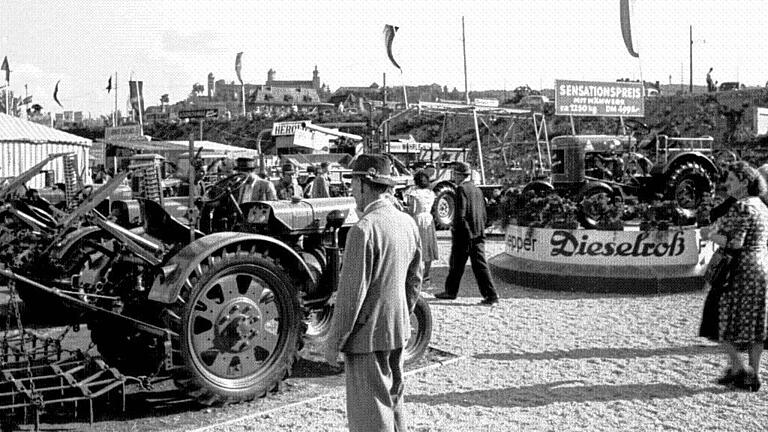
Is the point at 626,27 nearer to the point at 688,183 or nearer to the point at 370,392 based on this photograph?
the point at 688,183

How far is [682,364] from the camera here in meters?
6.56

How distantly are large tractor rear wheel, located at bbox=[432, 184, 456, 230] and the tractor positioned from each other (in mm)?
11799

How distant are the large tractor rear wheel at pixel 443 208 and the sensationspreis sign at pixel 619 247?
306 inches

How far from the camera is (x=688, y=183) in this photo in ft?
56.9

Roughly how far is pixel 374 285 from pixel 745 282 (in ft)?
10.8

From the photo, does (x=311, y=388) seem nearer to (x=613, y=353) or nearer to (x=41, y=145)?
(x=613, y=353)

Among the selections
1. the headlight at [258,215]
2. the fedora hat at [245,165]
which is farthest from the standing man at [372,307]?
the fedora hat at [245,165]

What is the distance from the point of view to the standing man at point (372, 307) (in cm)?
368

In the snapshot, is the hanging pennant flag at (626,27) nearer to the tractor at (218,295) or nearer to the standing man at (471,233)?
the standing man at (471,233)

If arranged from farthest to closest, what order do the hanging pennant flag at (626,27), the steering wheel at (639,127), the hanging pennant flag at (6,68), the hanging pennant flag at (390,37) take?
the hanging pennant flag at (6,68), the hanging pennant flag at (390,37), the steering wheel at (639,127), the hanging pennant flag at (626,27)

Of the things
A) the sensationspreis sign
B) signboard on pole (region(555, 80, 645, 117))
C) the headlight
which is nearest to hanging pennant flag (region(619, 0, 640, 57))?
signboard on pole (region(555, 80, 645, 117))

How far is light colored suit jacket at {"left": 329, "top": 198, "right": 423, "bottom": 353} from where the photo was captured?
12.0 feet

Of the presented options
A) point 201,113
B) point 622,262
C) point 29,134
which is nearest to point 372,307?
point 201,113

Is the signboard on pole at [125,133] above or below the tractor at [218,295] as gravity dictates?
above
